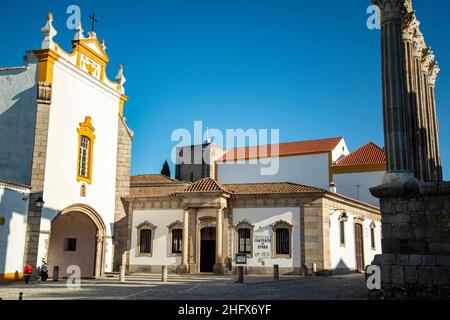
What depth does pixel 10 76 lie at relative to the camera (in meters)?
21.3

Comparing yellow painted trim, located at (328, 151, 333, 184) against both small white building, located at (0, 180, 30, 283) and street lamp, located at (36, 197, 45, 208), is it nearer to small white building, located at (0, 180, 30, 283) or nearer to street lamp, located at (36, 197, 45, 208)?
street lamp, located at (36, 197, 45, 208)

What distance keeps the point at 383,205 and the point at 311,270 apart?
12411mm

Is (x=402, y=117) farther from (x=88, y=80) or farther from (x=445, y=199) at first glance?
(x=88, y=80)

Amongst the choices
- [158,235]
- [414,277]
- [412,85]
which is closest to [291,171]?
[158,235]

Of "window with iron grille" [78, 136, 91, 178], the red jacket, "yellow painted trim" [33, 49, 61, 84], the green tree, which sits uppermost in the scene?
the green tree

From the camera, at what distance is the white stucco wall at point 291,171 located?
121ft

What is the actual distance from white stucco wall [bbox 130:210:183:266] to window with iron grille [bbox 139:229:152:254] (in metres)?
0.30

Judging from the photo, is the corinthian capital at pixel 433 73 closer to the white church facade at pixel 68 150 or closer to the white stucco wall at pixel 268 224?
the white stucco wall at pixel 268 224

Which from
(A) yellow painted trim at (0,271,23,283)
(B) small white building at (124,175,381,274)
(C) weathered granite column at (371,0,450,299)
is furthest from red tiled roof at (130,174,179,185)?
(C) weathered granite column at (371,0,450,299)

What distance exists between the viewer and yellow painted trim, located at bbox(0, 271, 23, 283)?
18.2 m

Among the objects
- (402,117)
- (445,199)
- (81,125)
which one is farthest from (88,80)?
(445,199)

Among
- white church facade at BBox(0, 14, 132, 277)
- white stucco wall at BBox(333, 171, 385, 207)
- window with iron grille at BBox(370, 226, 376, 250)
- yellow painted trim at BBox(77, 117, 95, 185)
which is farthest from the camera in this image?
white stucco wall at BBox(333, 171, 385, 207)

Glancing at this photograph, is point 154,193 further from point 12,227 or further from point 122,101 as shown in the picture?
point 12,227

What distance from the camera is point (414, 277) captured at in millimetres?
11133
